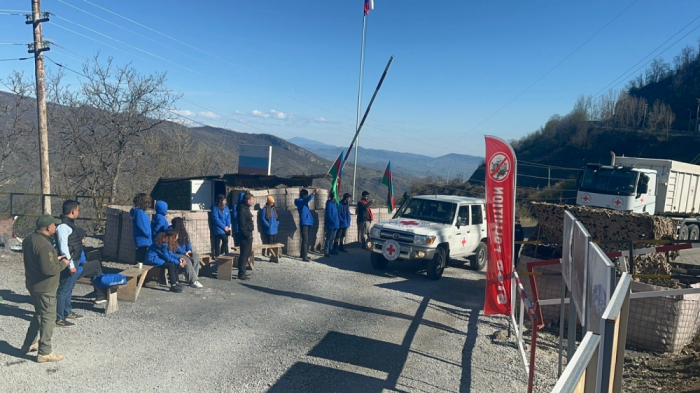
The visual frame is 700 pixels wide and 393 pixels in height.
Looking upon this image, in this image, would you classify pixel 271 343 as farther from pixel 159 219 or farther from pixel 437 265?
pixel 437 265

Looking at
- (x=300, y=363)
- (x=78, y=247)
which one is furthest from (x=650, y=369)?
(x=78, y=247)

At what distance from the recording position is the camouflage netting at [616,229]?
847 centimetres

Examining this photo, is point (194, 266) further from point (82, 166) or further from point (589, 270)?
point (82, 166)

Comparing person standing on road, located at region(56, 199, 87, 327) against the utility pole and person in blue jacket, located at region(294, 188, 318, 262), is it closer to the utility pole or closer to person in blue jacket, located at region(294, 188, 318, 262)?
person in blue jacket, located at region(294, 188, 318, 262)

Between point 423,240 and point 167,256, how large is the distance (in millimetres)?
5576

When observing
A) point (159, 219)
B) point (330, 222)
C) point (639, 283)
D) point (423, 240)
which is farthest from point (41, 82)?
point (639, 283)

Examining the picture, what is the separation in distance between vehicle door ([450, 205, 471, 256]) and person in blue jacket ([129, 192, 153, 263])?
Result: 690cm

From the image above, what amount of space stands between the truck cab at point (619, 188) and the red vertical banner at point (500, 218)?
481 inches

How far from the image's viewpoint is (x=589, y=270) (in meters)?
3.73

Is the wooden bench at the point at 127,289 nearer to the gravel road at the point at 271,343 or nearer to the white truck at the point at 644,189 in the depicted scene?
the gravel road at the point at 271,343

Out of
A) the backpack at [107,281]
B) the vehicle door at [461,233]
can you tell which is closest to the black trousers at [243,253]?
the backpack at [107,281]

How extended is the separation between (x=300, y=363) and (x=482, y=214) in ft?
28.1

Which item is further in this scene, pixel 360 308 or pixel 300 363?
pixel 360 308

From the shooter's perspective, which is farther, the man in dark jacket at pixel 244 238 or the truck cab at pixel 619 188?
the truck cab at pixel 619 188
